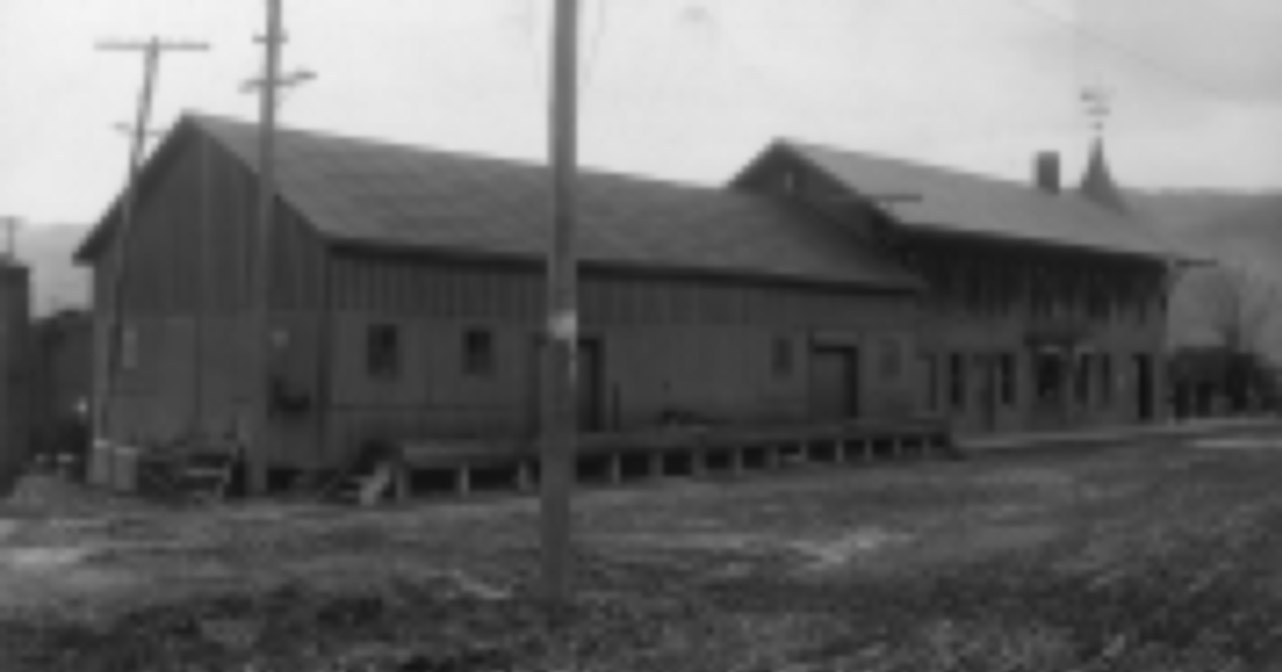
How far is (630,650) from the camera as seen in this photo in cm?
1059

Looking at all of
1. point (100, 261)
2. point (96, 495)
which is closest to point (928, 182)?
point (100, 261)

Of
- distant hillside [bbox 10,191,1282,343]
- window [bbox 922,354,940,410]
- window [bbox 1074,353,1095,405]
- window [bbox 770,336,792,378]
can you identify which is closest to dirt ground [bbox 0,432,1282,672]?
window [bbox 770,336,792,378]

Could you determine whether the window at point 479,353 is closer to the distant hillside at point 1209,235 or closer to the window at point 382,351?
the window at point 382,351

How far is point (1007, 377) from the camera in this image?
4294 cm

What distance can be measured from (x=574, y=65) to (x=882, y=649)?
5301 millimetres

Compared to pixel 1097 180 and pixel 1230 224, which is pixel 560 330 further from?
pixel 1230 224

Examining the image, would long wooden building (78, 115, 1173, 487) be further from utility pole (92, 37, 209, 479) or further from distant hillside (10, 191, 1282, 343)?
distant hillside (10, 191, 1282, 343)

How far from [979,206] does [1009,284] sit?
268 centimetres

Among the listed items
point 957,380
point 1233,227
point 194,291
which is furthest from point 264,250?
point 1233,227

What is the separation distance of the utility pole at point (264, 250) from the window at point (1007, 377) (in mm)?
24097

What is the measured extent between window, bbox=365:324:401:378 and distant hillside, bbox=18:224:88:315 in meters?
96.7

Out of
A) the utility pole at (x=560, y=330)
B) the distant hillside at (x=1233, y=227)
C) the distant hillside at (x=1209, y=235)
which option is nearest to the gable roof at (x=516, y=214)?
the utility pole at (x=560, y=330)

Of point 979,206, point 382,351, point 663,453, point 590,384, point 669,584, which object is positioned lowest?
point 669,584

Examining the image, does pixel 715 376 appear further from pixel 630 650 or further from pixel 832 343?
pixel 630 650
